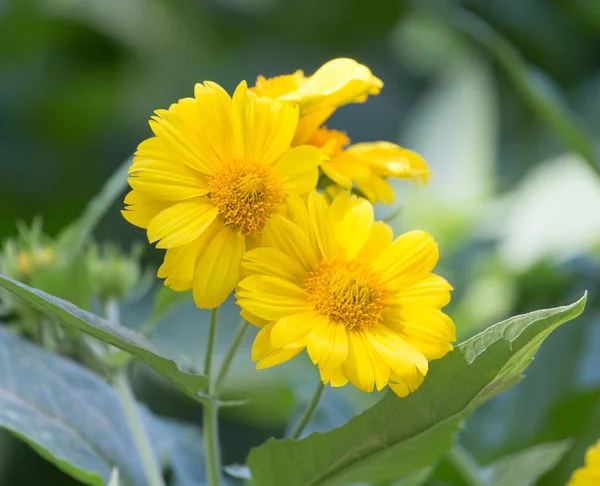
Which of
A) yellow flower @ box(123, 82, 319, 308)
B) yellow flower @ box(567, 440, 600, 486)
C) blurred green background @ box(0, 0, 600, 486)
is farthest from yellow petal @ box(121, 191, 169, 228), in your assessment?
blurred green background @ box(0, 0, 600, 486)

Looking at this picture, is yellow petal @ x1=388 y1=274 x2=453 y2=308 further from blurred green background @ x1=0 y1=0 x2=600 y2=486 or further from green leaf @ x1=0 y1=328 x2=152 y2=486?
blurred green background @ x1=0 y1=0 x2=600 y2=486

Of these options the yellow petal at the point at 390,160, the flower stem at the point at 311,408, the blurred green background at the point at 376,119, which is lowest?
the flower stem at the point at 311,408

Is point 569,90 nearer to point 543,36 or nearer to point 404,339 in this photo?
point 543,36

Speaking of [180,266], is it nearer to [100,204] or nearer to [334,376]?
[334,376]

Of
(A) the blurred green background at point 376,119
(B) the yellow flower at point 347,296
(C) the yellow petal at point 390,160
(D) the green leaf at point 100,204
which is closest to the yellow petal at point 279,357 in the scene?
(B) the yellow flower at point 347,296

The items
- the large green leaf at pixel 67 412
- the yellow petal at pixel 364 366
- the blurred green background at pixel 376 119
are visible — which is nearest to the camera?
the yellow petal at pixel 364 366

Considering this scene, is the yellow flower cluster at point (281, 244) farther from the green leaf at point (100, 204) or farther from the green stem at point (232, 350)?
the green leaf at point (100, 204)

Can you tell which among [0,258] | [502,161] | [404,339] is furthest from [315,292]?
[502,161]

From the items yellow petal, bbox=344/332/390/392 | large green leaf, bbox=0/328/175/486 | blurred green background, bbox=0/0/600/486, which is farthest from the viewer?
blurred green background, bbox=0/0/600/486
